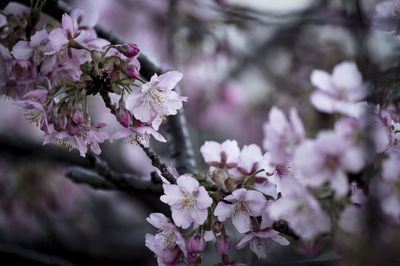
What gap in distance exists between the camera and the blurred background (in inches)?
110

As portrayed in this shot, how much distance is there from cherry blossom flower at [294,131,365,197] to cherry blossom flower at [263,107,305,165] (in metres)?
0.05

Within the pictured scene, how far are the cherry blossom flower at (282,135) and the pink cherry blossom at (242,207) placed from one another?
6.3 inches

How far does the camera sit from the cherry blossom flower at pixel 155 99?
3.67 feet

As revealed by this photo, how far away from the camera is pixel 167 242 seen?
115 cm

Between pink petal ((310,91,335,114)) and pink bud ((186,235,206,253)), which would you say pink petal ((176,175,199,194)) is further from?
pink petal ((310,91,335,114))

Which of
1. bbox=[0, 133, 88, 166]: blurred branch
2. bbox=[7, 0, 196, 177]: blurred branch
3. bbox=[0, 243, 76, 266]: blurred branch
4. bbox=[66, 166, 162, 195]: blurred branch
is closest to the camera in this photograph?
bbox=[7, 0, 196, 177]: blurred branch

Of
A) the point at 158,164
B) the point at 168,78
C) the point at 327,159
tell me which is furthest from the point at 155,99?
the point at 327,159

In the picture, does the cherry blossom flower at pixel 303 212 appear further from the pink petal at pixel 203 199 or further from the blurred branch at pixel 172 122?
the blurred branch at pixel 172 122

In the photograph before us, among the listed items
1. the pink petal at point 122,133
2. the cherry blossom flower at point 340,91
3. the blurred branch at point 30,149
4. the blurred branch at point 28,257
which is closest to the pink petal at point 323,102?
the cherry blossom flower at point 340,91

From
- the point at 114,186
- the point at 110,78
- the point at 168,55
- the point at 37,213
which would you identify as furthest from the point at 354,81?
the point at 37,213

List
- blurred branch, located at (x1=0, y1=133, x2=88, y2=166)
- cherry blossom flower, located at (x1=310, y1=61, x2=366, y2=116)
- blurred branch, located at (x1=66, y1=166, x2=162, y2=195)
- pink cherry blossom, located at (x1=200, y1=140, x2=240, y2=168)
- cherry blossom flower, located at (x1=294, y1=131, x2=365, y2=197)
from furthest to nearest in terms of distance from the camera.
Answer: blurred branch, located at (x1=0, y1=133, x2=88, y2=166) < blurred branch, located at (x1=66, y1=166, x2=162, y2=195) < pink cherry blossom, located at (x1=200, y1=140, x2=240, y2=168) < cherry blossom flower, located at (x1=310, y1=61, x2=366, y2=116) < cherry blossom flower, located at (x1=294, y1=131, x2=365, y2=197)

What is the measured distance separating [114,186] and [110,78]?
60 cm

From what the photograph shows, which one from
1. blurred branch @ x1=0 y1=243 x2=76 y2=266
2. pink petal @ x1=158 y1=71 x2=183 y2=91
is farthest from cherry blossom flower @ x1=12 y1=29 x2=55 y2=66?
blurred branch @ x1=0 y1=243 x2=76 y2=266

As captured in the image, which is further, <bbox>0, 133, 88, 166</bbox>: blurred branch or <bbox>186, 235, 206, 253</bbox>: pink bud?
<bbox>0, 133, 88, 166</bbox>: blurred branch
